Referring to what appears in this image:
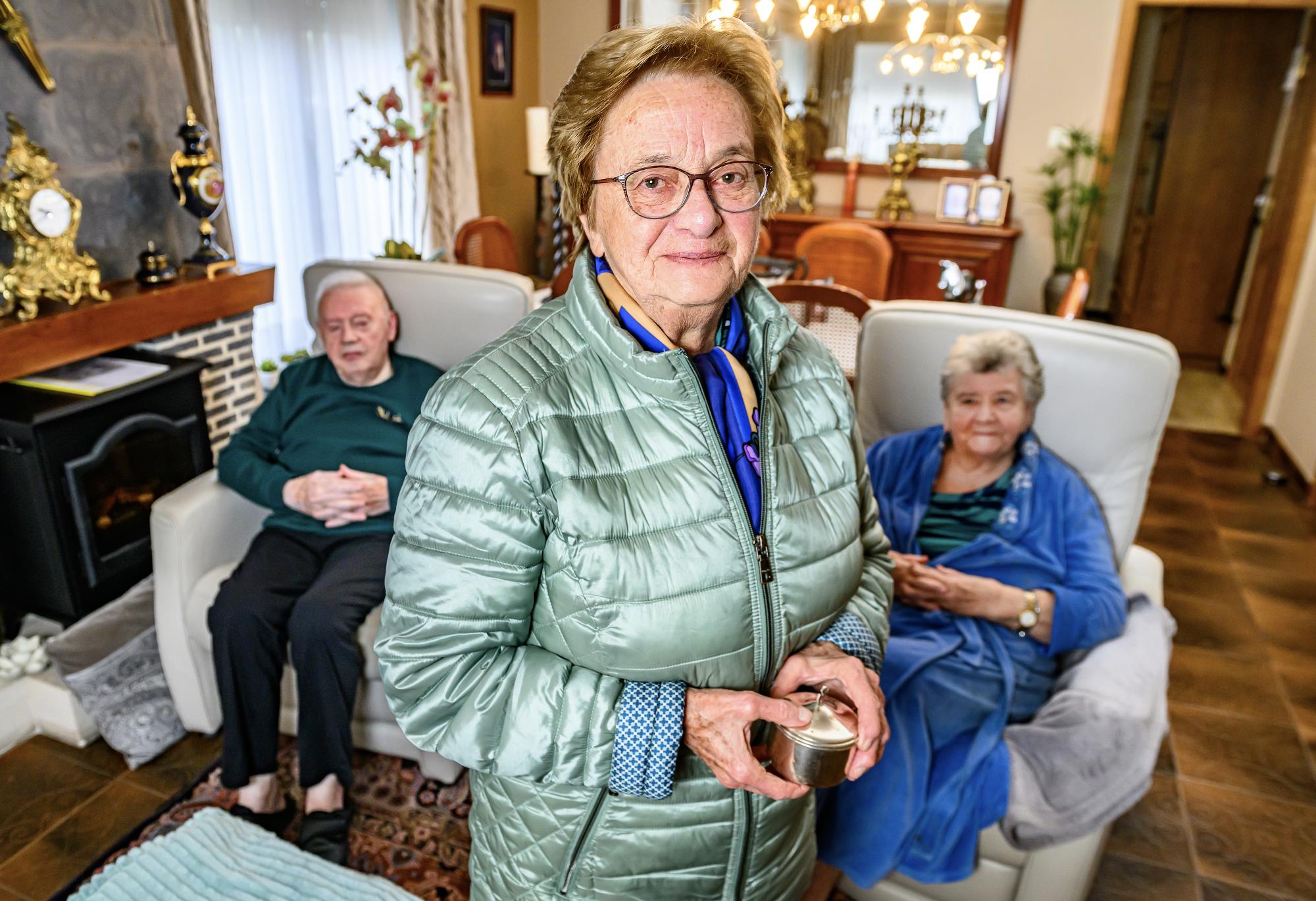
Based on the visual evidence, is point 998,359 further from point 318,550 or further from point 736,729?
point 318,550

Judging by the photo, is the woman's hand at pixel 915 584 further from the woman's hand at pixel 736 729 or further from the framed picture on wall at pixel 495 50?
the framed picture on wall at pixel 495 50

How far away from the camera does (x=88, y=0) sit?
247cm

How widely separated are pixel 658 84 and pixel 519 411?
387mm

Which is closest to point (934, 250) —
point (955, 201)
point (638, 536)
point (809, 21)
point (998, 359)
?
point (955, 201)

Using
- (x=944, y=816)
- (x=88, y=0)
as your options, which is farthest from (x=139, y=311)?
(x=944, y=816)

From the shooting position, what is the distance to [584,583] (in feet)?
3.05

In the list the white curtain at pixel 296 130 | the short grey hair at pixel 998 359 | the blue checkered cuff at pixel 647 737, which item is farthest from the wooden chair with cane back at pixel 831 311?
the white curtain at pixel 296 130

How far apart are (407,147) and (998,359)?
11.3 feet

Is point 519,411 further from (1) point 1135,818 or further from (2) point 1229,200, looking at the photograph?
(2) point 1229,200

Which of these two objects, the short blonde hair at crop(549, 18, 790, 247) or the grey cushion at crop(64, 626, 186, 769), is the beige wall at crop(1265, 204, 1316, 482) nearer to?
the short blonde hair at crop(549, 18, 790, 247)

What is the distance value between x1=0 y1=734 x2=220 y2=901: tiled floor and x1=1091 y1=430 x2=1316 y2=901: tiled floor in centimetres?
200

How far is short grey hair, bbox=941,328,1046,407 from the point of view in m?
1.82

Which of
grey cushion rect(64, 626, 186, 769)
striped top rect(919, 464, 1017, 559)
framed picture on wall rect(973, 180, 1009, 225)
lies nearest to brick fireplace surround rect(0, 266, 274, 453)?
grey cushion rect(64, 626, 186, 769)

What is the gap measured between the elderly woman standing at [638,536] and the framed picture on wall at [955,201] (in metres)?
4.14
